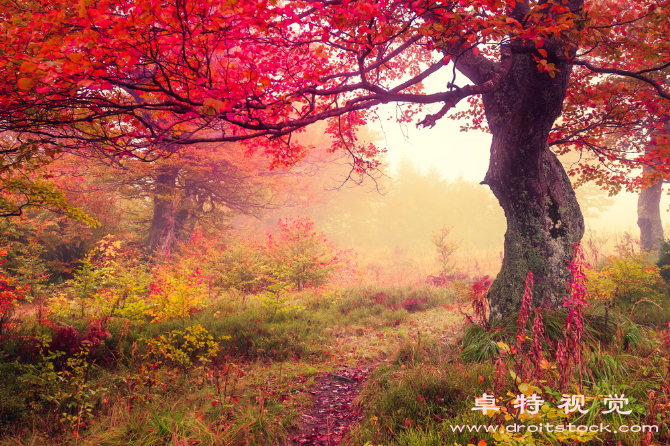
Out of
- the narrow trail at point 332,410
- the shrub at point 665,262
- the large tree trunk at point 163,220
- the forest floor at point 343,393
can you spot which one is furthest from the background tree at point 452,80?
the large tree trunk at point 163,220

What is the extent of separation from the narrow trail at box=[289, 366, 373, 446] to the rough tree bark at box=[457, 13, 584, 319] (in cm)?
266

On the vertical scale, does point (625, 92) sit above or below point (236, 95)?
above

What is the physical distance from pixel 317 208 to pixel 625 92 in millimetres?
25682

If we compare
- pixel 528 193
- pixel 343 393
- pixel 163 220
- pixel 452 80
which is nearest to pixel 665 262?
pixel 528 193

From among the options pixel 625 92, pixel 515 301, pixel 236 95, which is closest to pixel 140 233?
pixel 236 95

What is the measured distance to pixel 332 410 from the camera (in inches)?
153

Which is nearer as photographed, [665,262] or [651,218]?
[665,262]

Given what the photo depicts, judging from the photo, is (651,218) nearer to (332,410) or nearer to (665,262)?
A: (665,262)

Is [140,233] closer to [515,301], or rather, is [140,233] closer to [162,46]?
[162,46]

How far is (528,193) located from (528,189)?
66mm

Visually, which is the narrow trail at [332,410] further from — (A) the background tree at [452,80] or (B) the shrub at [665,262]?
(B) the shrub at [665,262]

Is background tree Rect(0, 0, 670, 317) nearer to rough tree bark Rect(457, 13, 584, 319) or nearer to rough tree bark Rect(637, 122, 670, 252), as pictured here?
rough tree bark Rect(457, 13, 584, 319)

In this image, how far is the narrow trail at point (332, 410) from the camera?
3271 mm

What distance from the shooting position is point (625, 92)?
6.00m
